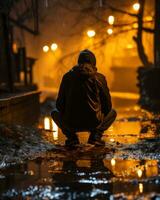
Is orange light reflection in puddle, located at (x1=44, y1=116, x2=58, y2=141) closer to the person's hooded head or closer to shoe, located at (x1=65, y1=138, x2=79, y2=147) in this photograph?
shoe, located at (x1=65, y1=138, x2=79, y2=147)

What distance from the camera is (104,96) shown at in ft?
35.2

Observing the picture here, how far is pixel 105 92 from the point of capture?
10711mm

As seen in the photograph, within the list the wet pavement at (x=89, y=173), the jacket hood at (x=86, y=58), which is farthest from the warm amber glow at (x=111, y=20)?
the jacket hood at (x=86, y=58)

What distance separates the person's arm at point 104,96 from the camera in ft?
35.0

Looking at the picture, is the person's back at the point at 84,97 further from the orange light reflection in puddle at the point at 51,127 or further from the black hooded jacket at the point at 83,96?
the orange light reflection in puddle at the point at 51,127

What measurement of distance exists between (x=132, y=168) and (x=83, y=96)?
249 cm

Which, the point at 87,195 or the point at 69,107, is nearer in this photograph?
the point at 87,195

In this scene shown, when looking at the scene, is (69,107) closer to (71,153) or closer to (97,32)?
(71,153)

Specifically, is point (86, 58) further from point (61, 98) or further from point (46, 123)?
point (46, 123)

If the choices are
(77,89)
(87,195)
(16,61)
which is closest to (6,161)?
(77,89)

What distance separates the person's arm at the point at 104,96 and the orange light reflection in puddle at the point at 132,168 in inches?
65.6

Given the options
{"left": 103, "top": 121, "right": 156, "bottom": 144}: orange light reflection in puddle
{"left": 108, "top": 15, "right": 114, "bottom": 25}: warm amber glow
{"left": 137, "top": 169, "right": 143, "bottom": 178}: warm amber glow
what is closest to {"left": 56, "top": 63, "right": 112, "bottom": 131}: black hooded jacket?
{"left": 103, "top": 121, "right": 156, "bottom": 144}: orange light reflection in puddle

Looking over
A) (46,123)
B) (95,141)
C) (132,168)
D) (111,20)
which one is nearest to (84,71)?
(95,141)

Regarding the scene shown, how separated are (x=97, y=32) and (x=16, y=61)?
10343 millimetres
